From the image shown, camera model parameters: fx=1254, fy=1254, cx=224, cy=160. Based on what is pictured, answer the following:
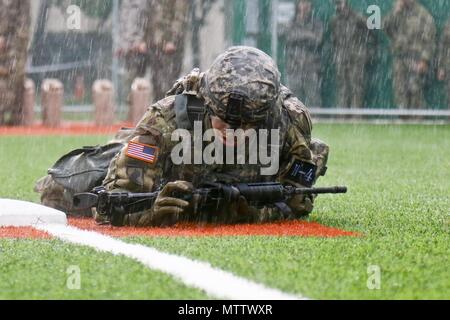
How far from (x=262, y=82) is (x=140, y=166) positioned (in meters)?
0.92

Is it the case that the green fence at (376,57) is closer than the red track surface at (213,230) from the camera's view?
No

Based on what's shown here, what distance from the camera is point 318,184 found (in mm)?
12094

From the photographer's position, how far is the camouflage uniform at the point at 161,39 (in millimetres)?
22906

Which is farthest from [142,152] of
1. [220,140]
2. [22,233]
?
[22,233]

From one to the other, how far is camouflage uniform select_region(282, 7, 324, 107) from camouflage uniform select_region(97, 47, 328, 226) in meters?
14.4

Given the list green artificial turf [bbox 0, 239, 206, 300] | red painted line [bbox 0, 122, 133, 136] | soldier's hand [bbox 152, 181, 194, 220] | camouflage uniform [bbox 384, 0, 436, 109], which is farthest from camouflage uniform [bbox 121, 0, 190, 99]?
green artificial turf [bbox 0, 239, 206, 300]

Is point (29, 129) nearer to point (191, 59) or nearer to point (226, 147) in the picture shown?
point (191, 59)

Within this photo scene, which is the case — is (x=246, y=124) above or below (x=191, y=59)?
above

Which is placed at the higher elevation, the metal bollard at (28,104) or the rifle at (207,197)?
Answer: the rifle at (207,197)

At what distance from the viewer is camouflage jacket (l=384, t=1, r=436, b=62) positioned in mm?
21578

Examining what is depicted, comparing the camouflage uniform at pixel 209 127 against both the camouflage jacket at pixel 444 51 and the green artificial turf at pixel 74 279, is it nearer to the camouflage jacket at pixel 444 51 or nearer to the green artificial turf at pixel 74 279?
the green artificial turf at pixel 74 279

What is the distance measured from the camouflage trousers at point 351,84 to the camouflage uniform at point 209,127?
14.3 metres

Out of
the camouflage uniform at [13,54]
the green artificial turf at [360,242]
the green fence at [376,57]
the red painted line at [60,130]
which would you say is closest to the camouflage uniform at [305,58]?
the green fence at [376,57]

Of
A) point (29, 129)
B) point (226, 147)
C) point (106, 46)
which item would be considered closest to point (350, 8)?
point (29, 129)
